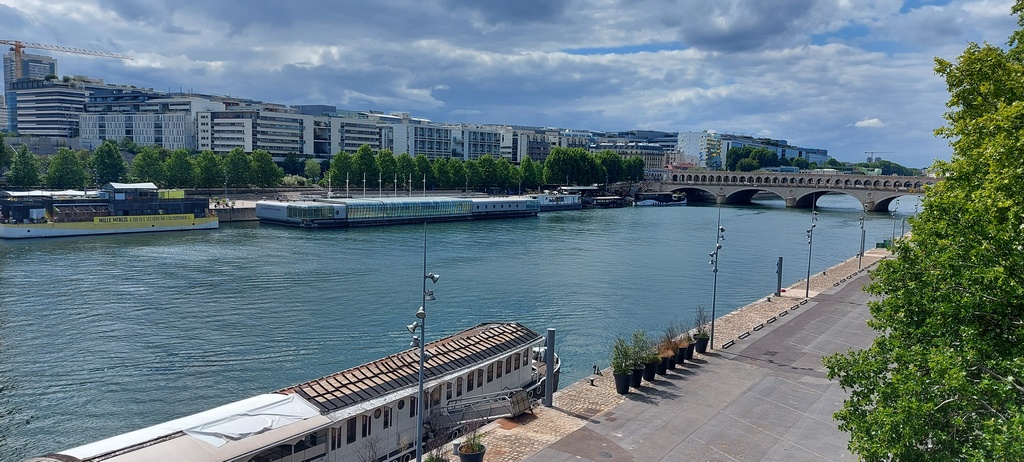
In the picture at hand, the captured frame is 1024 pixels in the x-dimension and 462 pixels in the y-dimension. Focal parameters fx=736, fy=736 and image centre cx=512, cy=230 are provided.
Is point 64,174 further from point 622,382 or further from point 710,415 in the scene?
point 710,415

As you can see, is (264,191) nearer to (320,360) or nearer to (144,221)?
(144,221)

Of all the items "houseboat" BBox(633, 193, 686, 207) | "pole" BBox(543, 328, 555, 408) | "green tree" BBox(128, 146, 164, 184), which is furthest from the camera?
"houseboat" BBox(633, 193, 686, 207)

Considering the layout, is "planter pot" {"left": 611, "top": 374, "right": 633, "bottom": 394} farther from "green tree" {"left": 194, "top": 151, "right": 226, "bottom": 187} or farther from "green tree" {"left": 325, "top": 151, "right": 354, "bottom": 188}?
"green tree" {"left": 325, "top": 151, "right": 354, "bottom": 188}

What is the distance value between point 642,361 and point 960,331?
13.5m

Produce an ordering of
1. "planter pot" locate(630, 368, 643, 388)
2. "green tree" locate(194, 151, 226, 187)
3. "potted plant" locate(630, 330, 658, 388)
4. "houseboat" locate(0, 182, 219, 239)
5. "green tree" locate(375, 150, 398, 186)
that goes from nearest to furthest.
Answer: "planter pot" locate(630, 368, 643, 388)
"potted plant" locate(630, 330, 658, 388)
"houseboat" locate(0, 182, 219, 239)
"green tree" locate(194, 151, 226, 187)
"green tree" locate(375, 150, 398, 186)

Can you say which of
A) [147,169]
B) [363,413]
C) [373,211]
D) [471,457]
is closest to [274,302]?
[363,413]

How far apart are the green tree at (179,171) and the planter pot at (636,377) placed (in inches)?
4157

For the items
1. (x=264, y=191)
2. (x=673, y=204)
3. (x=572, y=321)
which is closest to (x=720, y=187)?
(x=673, y=204)

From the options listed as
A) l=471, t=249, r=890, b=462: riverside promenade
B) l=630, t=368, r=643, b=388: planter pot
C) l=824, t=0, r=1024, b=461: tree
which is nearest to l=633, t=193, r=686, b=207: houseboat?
l=471, t=249, r=890, b=462: riverside promenade

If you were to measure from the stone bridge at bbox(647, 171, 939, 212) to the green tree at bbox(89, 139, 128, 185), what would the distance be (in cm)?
9906

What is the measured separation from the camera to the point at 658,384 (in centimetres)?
2625

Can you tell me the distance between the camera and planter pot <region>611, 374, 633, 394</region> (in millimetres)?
25062

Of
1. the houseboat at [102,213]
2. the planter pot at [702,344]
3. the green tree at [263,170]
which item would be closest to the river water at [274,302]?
the houseboat at [102,213]

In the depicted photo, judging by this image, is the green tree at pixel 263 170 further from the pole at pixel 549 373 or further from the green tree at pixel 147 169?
the pole at pixel 549 373
